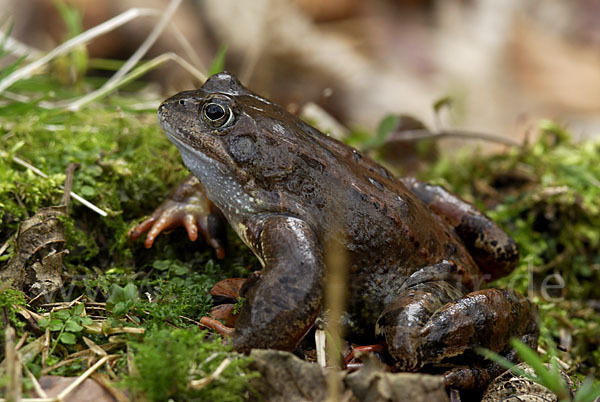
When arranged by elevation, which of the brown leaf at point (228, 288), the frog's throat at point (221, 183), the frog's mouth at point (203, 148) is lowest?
the brown leaf at point (228, 288)

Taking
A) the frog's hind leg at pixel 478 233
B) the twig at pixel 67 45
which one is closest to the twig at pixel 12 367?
the twig at pixel 67 45

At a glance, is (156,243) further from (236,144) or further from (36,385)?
(36,385)

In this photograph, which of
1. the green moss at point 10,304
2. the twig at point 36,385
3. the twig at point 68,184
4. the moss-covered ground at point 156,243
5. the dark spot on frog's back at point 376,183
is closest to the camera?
the twig at point 36,385

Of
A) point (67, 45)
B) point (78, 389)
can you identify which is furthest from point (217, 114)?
point (67, 45)

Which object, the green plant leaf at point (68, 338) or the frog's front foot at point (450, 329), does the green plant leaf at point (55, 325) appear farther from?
the frog's front foot at point (450, 329)

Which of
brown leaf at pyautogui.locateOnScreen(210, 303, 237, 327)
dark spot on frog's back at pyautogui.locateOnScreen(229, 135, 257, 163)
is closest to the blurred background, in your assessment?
dark spot on frog's back at pyautogui.locateOnScreen(229, 135, 257, 163)
